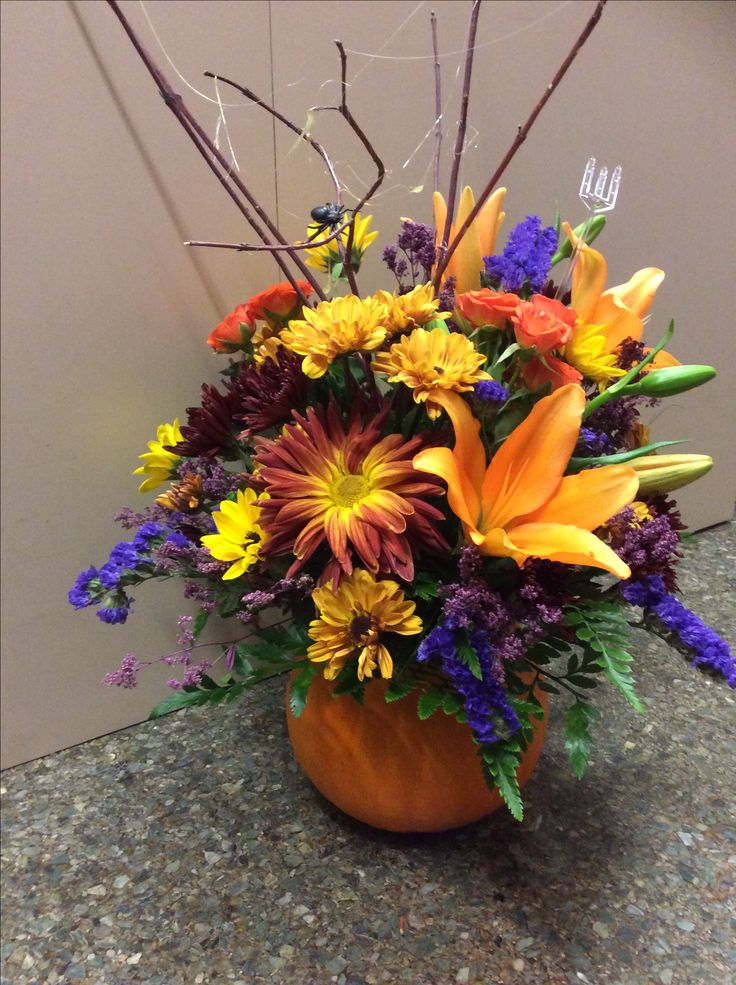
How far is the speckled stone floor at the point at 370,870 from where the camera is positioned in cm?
63

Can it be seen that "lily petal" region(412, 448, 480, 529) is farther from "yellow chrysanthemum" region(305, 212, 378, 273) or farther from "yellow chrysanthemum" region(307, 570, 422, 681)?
"yellow chrysanthemum" region(305, 212, 378, 273)

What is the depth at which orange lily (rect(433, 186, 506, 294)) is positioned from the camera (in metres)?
0.69

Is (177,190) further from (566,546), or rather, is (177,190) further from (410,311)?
(566,546)

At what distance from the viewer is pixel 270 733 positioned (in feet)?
2.98

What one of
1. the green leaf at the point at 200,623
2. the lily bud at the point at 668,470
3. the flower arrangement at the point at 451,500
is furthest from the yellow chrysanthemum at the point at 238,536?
the lily bud at the point at 668,470

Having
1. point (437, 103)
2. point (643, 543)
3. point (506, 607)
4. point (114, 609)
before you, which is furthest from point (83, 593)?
point (437, 103)

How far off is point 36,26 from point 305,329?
44cm

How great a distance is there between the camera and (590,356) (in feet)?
1.98

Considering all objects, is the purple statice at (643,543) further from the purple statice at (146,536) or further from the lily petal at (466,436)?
the purple statice at (146,536)

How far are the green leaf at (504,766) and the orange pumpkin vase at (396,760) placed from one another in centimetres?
9

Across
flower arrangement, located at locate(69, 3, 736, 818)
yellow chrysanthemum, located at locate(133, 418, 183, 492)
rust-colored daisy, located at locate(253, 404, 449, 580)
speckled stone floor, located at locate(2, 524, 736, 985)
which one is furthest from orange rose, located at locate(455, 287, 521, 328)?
speckled stone floor, located at locate(2, 524, 736, 985)

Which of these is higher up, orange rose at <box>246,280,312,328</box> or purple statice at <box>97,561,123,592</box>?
orange rose at <box>246,280,312,328</box>

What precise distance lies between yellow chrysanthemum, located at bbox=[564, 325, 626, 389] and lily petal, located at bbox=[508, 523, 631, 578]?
0.50ft

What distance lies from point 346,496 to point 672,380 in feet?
0.93
